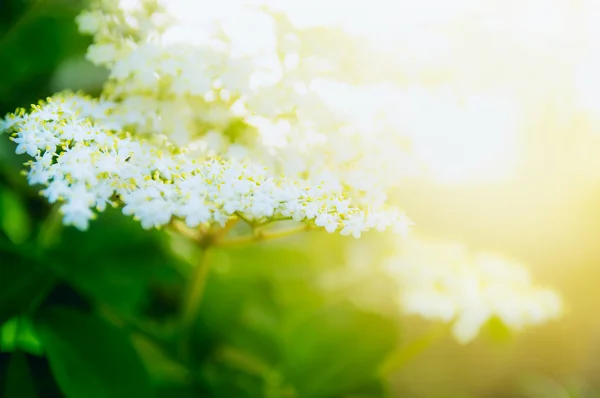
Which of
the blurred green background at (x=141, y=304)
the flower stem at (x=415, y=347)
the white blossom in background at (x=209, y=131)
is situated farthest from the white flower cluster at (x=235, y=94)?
the flower stem at (x=415, y=347)

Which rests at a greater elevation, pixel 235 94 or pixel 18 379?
pixel 235 94

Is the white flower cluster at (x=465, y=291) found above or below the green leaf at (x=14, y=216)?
above

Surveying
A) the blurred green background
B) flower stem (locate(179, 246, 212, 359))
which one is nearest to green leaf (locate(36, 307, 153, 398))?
the blurred green background

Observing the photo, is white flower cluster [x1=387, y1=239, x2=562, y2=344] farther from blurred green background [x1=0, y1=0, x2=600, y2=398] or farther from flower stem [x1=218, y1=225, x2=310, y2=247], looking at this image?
flower stem [x1=218, y1=225, x2=310, y2=247]

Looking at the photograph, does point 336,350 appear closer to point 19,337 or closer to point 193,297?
point 193,297

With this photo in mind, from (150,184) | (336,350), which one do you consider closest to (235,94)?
(150,184)

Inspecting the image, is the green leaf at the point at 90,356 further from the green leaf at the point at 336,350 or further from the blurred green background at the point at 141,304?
the green leaf at the point at 336,350
